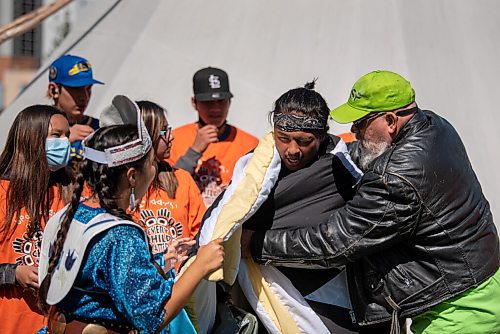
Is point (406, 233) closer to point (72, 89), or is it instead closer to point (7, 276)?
point (7, 276)

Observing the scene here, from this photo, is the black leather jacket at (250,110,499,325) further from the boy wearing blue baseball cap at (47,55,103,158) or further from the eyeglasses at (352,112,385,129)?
the boy wearing blue baseball cap at (47,55,103,158)

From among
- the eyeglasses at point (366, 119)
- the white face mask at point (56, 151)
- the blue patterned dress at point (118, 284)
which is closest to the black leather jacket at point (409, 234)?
the eyeglasses at point (366, 119)

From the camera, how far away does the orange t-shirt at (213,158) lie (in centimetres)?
461

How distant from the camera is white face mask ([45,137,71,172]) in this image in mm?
3443

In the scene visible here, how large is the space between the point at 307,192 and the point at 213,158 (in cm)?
161

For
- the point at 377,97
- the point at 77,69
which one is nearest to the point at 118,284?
the point at 377,97

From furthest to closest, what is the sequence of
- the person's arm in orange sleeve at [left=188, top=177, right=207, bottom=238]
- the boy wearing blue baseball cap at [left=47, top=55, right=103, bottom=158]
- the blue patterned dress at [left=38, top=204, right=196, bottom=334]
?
the boy wearing blue baseball cap at [left=47, top=55, right=103, bottom=158]
the person's arm in orange sleeve at [left=188, top=177, right=207, bottom=238]
the blue patterned dress at [left=38, top=204, right=196, bottom=334]

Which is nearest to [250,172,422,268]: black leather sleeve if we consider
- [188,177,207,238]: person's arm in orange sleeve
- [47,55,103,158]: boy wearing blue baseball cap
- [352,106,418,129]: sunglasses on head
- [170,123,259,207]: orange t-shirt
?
[352,106,418,129]: sunglasses on head

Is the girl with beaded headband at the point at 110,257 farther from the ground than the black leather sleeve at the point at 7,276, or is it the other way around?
the girl with beaded headband at the point at 110,257

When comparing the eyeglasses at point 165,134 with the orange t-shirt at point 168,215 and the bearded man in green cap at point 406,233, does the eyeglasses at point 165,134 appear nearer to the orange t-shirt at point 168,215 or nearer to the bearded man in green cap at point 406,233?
the orange t-shirt at point 168,215

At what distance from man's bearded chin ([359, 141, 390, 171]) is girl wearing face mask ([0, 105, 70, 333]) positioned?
126 cm

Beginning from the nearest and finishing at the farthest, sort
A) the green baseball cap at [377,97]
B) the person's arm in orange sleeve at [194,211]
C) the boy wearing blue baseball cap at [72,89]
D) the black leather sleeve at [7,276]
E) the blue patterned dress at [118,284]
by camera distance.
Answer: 1. the blue patterned dress at [118,284]
2. the green baseball cap at [377,97]
3. the black leather sleeve at [7,276]
4. the person's arm in orange sleeve at [194,211]
5. the boy wearing blue baseball cap at [72,89]

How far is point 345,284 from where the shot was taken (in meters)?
3.22

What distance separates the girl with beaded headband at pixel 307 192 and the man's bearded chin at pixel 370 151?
0.15 ft
